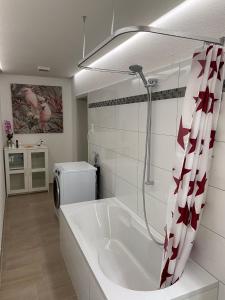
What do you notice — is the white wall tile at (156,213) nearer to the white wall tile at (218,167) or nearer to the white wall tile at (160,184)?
the white wall tile at (160,184)

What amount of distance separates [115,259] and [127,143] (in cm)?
120

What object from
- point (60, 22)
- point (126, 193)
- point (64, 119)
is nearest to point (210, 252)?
point (126, 193)

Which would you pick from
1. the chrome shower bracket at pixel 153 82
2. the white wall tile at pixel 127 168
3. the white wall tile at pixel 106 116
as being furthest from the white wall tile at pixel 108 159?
the chrome shower bracket at pixel 153 82

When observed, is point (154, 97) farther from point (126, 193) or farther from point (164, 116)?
point (126, 193)

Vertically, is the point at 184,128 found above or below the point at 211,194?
above

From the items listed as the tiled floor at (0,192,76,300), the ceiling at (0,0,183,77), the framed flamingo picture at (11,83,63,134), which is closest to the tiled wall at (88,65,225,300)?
the ceiling at (0,0,183,77)

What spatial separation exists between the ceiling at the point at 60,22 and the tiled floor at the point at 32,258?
7.80 ft

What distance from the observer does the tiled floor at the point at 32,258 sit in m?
2.06

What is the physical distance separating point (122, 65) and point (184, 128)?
1.47 metres

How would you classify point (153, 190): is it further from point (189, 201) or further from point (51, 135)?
point (51, 135)

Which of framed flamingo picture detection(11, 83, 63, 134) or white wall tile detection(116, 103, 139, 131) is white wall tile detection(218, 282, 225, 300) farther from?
framed flamingo picture detection(11, 83, 63, 134)

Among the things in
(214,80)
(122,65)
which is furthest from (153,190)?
(122,65)

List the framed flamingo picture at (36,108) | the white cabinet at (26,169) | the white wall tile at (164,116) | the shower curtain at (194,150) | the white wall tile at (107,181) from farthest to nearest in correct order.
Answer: the framed flamingo picture at (36,108) → the white cabinet at (26,169) → the white wall tile at (107,181) → the white wall tile at (164,116) → the shower curtain at (194,150)

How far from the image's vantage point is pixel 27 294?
2029mm
